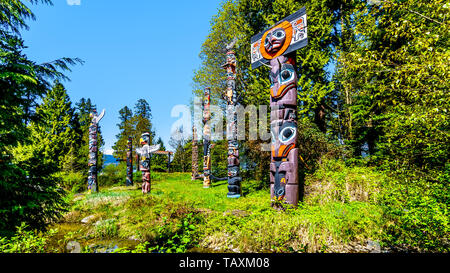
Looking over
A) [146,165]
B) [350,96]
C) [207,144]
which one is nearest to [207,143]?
[207,144]

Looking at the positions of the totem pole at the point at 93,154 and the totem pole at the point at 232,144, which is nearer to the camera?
the totem pole at the point at 232,144

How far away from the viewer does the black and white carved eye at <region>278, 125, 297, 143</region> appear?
716 cm

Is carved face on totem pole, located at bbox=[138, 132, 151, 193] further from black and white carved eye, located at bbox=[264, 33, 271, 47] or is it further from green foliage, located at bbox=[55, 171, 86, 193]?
green foliage, located at bbox=[55, 171, 86, 193]

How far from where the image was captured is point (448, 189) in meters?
5.03

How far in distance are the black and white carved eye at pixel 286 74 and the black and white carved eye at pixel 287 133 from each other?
5.55 feet

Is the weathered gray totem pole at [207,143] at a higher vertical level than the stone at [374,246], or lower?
higher

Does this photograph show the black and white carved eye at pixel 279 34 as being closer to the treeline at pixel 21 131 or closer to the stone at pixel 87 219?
the treeline at pixel 21 131

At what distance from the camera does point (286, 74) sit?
7570 millimetres

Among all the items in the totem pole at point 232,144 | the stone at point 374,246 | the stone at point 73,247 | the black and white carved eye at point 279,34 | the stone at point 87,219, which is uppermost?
the black and white carved eye at point 279,34

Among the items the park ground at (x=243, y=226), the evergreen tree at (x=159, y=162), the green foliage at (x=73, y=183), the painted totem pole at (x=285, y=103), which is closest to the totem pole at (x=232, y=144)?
the park ground at (x=243, y=226)

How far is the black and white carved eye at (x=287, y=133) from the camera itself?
23.5 feet

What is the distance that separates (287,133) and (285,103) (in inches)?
43.0
